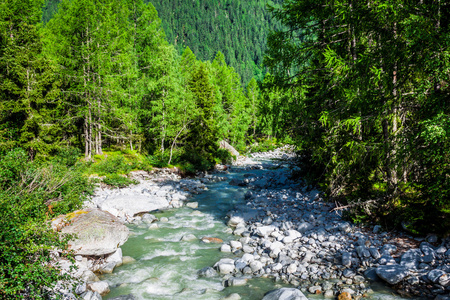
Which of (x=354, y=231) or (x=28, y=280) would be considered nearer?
(x=28, y=280)

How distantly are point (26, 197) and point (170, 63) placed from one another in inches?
646

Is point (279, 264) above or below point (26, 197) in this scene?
below

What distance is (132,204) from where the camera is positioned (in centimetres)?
1257

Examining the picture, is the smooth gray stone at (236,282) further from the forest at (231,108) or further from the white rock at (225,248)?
the forest at (231,108)

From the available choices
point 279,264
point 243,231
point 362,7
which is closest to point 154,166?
point 243,231

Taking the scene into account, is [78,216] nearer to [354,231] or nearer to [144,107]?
[354,231]

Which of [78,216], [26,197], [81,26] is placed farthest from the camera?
[81,26]

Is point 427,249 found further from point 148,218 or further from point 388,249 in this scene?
point 148,218

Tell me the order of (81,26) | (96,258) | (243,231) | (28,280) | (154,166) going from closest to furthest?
(28,280) < (96,258) < (243,231) < (81,26) < (154,166)

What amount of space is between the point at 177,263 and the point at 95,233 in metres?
2.45

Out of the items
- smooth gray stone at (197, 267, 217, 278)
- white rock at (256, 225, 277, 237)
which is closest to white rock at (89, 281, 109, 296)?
smooth gray stone at (197, 267, 217, 278)

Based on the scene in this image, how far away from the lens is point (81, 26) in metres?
18.8

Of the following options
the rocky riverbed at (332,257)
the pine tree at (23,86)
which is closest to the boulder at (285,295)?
the rocky riverbed at (332,257)

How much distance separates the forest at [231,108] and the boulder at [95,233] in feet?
3.90
